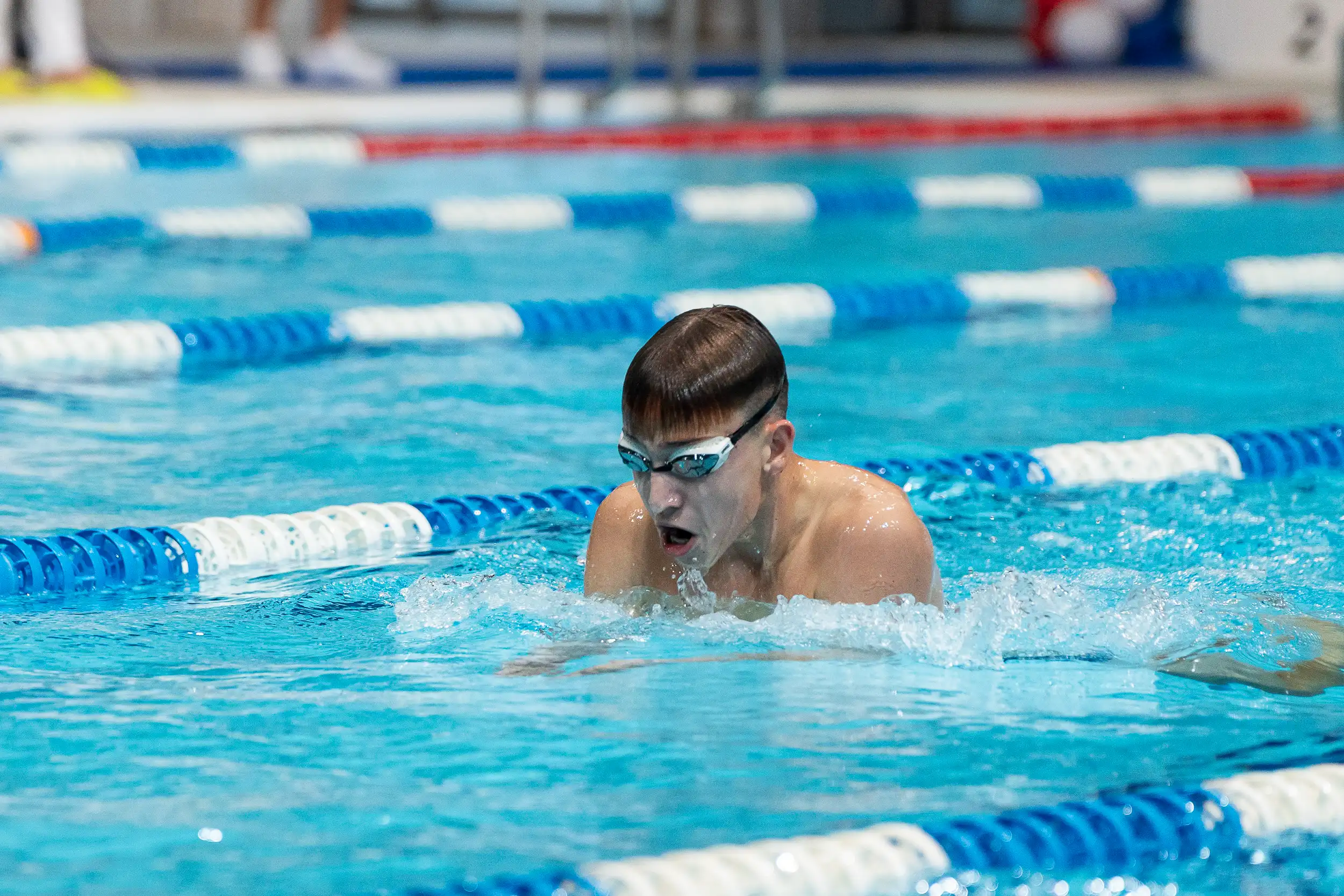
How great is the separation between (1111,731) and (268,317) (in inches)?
137

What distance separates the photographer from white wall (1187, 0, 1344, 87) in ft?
43.7

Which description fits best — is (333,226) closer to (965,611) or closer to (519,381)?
(519,381)

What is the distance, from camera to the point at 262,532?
3.62m

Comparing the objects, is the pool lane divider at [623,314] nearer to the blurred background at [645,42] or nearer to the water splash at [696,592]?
the water splash at [696,592]

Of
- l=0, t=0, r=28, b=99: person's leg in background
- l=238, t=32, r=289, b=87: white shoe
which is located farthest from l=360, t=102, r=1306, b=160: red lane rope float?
l=0, t=0, r=28, b=99: person's leg in background

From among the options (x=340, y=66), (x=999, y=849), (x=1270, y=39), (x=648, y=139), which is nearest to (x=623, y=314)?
(x=999, y=849)

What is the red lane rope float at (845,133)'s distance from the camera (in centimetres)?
973

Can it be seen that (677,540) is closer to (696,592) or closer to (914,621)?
(696,592)

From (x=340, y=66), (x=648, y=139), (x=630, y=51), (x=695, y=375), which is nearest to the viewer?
(x=695, y=375)

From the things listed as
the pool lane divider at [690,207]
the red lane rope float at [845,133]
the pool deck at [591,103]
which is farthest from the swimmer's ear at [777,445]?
the pool deck at [591,103]

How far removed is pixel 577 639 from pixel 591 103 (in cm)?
807

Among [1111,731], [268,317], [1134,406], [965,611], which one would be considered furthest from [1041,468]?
[268,317]

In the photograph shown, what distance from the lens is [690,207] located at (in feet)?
26.4

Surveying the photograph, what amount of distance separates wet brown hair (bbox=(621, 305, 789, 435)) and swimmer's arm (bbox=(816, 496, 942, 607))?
10.3 inches
